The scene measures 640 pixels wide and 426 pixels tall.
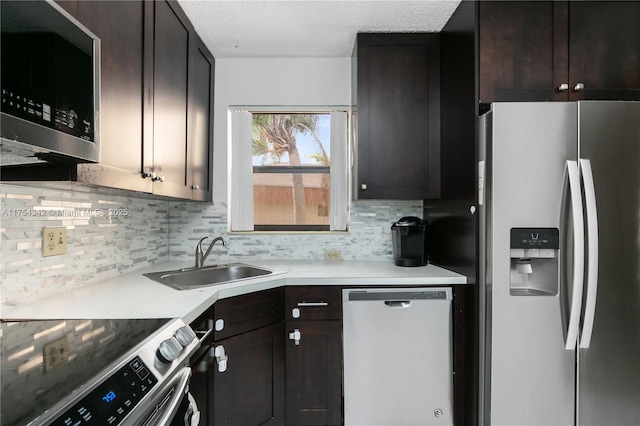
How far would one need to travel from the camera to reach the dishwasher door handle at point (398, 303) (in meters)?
1.84

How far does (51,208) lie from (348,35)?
180 centimetres

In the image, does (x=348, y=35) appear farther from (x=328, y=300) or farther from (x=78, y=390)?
(x=78, y=390)

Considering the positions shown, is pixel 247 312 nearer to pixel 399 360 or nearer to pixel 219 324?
pixel 219 324

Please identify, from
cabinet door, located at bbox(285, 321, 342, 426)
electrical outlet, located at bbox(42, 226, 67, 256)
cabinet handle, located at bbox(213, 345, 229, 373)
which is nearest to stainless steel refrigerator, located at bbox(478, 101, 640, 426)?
cabinet door, located at bbox(285, 321, 342, 426)

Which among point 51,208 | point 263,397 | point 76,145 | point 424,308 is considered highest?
point 76,145

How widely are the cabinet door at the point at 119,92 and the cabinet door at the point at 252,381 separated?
843 mm

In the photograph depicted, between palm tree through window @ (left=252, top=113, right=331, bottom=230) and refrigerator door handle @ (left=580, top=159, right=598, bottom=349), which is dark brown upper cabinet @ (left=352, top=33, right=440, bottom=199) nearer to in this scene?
palm tree through window @ (left=252, top=113, right=331, bottom=230)

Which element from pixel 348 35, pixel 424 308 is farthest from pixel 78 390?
pixel 348 35

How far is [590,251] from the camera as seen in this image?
4.91 ft

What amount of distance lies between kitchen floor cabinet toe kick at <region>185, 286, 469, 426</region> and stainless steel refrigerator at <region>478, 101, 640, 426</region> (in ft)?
0.80

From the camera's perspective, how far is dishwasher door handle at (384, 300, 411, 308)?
1.84 m

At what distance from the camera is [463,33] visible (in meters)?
1.85

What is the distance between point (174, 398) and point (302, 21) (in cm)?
192

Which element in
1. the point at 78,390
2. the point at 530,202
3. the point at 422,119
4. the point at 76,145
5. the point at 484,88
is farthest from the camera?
the point at 422,119
